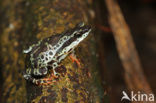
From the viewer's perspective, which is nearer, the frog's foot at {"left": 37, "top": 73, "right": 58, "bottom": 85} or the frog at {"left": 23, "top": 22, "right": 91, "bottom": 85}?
the frog's foot at {"left": 37, "top": 73, "right": 58, "bottom": 85}

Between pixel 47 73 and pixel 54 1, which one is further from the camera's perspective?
pixel 54 1

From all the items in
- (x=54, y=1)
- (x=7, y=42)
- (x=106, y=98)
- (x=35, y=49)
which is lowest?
(x=106, y=98)

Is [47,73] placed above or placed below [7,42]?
below

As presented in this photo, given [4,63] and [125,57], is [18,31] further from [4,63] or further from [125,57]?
[125,57]

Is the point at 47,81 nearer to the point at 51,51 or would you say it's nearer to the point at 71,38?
the point at 51,51

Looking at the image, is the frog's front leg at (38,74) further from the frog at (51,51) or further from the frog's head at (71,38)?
the frog's head at (71,38)

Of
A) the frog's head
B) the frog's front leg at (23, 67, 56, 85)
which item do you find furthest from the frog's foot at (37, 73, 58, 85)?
the frog's head

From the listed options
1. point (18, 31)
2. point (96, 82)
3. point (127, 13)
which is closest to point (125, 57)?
point (96, 82)

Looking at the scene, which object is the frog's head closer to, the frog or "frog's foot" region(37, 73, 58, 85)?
the frog

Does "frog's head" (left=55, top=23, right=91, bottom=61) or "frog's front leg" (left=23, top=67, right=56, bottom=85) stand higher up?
"frog's head" (left=55, top=23, right=91, bottom=61)
